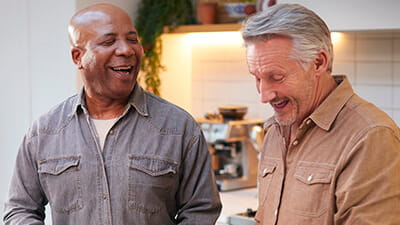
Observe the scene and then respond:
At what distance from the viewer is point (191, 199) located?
6.37 feet

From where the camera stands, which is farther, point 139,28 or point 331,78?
Result: point 139,28

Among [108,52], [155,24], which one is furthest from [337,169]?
[155,24]

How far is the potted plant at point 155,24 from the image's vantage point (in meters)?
3.94

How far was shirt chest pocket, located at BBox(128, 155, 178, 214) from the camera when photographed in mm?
1903

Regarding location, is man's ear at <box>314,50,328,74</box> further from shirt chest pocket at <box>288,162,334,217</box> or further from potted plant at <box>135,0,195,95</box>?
potted plant at <box>135,0,195,95</box>

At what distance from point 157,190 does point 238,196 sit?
186cm

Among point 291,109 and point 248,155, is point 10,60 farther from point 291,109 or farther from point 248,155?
point 291,109

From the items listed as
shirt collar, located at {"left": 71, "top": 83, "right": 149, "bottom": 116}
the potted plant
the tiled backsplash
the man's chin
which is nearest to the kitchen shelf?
the potted plant

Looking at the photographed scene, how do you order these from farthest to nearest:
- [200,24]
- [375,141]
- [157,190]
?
[200,24], [157,190], [375,141]

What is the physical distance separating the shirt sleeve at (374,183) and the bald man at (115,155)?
0.55 meters

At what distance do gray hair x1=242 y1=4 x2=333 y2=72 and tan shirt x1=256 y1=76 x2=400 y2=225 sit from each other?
0.14m

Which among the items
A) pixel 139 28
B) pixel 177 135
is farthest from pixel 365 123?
pixel 139 28

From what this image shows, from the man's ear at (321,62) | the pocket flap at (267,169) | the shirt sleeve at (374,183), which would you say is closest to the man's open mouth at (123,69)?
the pocket flap at (267,169)

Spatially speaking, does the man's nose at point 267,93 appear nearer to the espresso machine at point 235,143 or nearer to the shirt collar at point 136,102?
the shirt collar at point 136,102
